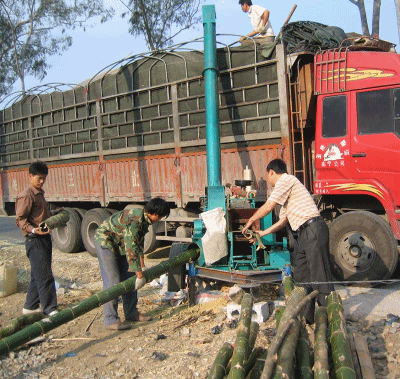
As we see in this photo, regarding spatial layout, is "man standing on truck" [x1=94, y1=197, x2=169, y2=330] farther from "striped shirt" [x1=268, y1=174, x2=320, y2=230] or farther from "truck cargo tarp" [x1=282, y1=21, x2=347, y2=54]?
"truck cargo tarp" [x1=282, y1=21, x2=347, y2=54]

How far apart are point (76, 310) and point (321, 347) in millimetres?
2217

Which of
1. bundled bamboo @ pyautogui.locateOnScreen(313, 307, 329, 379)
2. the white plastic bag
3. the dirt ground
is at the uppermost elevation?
the white plastic bag

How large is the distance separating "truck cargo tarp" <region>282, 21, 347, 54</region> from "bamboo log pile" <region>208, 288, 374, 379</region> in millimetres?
4146

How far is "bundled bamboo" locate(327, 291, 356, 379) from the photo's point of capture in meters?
3.07

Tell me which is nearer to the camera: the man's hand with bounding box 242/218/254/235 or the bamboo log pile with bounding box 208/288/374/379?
the bamboo log pile with bounding box 208/288/374/379

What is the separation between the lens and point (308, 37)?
7.00 metres

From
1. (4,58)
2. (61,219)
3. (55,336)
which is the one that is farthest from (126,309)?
(4,58)

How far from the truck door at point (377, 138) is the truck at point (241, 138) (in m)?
0.01

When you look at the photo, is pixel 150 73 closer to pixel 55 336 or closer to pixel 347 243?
pixel 347 243

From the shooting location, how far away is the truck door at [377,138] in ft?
19.6

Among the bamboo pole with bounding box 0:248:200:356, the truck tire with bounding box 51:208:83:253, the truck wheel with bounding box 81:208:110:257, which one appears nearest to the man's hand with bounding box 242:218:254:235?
the bamboo pole with bounding box 0:248:200:356

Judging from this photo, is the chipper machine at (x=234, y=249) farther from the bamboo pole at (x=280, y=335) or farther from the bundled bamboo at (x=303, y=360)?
the bundled bamboo at (x=303, y=360)

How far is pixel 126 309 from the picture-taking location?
5340 millimetres

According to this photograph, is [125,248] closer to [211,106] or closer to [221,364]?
[221,364]
